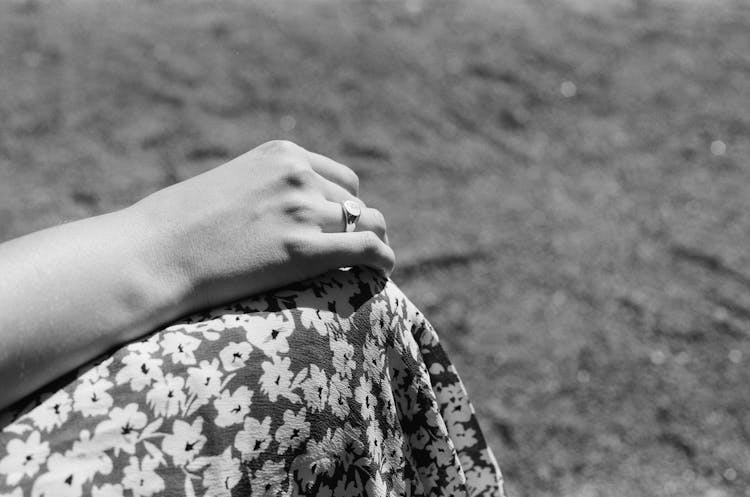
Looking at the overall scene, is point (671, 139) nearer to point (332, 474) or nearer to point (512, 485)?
point (512, 485)

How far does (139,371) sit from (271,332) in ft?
0.70

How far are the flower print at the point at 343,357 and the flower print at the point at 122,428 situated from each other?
34 centimetres

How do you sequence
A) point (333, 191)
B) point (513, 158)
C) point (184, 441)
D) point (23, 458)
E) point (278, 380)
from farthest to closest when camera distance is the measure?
point (513, 158), point (333, 191), point (278, 380), point (184, 441), point (23, 458)

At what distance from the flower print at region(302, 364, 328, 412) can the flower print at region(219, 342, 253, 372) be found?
0.36 feet

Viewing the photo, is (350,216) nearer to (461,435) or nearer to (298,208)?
(298,208)

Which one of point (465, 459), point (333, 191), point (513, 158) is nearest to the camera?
point (333, 191)

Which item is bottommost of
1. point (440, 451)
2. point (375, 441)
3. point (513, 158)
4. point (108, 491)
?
point (513, 158)

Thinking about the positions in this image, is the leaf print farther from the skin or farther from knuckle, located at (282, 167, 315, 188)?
knuckle, located at (282, 167, 315, 188)

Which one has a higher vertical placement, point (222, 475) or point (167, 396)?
point (167, 396)

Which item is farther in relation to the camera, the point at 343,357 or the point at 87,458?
the point at 343,357

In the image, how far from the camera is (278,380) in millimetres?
1186

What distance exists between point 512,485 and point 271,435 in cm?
191

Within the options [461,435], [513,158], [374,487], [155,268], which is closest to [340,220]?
[155,268]

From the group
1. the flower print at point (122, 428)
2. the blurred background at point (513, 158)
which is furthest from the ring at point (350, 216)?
the blurred background at point (513, 158)
